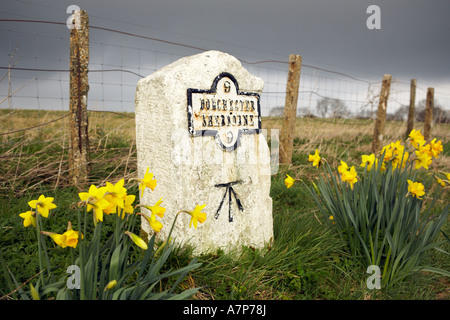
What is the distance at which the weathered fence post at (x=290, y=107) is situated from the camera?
557 centimetres

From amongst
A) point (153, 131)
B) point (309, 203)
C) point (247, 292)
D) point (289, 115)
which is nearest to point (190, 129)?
point (153, 131)

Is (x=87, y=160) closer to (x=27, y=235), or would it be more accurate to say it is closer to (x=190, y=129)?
(x=27, y=235)

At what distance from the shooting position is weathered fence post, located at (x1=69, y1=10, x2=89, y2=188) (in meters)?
3.77

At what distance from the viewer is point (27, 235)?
9.09ft

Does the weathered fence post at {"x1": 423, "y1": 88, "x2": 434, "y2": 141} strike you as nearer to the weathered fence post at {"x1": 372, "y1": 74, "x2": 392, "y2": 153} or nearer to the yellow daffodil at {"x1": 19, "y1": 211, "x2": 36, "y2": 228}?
the weathered fence post at {"x1": 372, "y1": 74, "x2": 392, "y2": 153}

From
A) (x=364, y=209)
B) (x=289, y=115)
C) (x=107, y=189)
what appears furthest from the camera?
(x=289, y=115)

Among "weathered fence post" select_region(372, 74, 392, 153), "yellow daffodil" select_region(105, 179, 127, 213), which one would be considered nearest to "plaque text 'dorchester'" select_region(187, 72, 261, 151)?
"yellow daffodil" select_region(105, 179, 127, 213)

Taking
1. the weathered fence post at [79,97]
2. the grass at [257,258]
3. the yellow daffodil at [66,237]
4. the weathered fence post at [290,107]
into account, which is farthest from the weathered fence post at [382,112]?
the yellow daffodil at [66,237]

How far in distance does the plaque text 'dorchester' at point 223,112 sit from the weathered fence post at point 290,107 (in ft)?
9.43

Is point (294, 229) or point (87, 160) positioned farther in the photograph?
point (87, 160)

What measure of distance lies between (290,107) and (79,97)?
126 inches

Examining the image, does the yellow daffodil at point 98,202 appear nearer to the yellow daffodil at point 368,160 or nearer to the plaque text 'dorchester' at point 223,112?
the plaque text 'dorchester' at point 223,112

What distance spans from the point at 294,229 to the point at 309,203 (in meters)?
1.35

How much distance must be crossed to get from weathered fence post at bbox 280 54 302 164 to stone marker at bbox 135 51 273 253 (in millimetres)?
2779
